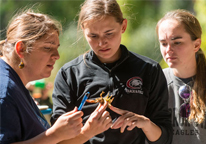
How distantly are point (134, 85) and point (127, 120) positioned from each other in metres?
0.26

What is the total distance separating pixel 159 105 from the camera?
5.86 ft

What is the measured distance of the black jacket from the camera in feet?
5.61

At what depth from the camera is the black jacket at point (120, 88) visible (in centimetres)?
171

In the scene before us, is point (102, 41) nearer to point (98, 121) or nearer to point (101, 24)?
point (101, 24)

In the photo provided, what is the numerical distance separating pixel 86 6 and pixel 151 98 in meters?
0.73

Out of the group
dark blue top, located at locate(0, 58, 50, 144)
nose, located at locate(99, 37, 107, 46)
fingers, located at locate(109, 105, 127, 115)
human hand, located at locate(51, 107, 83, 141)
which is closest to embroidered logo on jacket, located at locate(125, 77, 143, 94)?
fingers, located at locate(109, 105, 127, 115)

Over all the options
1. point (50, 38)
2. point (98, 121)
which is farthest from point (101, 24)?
point (98, 121)

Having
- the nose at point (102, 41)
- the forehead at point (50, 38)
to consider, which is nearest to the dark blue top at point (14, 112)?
the forehead at point (50, 38)

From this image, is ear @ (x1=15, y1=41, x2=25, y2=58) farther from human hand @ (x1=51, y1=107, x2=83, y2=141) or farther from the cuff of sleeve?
A: the cuff of sleeve

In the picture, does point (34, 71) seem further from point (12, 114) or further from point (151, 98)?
point (151, 98)

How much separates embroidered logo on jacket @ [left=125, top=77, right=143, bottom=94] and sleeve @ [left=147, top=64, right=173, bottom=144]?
0.09 metres

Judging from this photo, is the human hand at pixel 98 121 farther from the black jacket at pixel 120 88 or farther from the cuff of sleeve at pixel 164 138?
the cuff of sleeve at pixel 164 138

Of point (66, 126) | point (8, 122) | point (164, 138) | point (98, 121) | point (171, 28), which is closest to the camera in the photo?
point (8, 122)

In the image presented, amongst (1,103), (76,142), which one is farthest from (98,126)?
(1,103)
